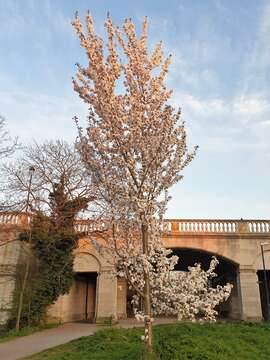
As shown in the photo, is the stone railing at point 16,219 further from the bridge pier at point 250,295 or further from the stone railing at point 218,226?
the bridge pier at point 250,295

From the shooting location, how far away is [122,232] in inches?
291

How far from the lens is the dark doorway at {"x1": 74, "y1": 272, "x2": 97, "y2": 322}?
2677 centimetres

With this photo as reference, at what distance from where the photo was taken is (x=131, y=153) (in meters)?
7.35

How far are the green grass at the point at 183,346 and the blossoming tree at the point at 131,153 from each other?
1.64 meters

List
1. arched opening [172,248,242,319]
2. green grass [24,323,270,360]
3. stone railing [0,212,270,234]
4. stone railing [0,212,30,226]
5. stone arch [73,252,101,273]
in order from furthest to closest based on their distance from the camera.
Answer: arched opening [172,248,242,319] < stone railing [0,212,270,234] < stone arch [73,252,101,273] < stone railing [0,212,30,226] < green grass [24,323,270,360]

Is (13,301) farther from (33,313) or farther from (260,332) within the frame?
(260,332)

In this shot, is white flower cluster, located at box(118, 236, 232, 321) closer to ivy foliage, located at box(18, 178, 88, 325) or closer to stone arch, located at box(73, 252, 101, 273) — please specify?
ivy foliage, located at box(18, 178, 88, 325)

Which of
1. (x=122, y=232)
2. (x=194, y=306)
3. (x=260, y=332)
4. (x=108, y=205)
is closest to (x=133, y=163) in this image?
(x=108, y=205)

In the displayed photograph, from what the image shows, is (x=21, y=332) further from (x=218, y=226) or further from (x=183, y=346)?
(x=218, y=226)

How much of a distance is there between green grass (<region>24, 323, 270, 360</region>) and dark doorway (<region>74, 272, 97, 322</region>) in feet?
50.1

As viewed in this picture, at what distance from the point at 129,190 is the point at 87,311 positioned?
2518 cm

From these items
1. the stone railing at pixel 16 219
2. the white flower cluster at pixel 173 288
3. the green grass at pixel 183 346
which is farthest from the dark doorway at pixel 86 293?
the white flower cluster at pixel 173 288

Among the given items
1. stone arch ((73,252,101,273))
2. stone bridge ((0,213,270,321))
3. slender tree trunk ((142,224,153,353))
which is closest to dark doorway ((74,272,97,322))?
stone bridge ((0,213,270,321))

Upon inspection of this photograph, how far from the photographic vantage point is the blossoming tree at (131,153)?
7164 mm
